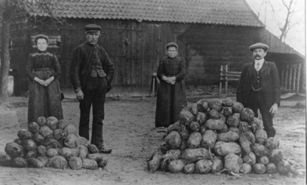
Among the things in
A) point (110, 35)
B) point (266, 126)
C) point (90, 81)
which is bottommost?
point (266, 126)

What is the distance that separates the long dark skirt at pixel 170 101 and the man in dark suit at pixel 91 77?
6.77 feet

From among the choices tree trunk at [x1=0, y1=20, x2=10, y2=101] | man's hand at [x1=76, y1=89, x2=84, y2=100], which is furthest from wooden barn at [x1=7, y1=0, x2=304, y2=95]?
man's hand at [x1=76, y1=89, x2=84, y2=100]

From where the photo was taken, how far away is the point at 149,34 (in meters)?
15.5

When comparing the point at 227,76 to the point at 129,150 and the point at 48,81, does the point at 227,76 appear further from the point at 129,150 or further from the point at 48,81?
the point at 48,81

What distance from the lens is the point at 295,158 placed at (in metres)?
6.66

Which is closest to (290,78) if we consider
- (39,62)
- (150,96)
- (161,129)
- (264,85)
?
(150,96)

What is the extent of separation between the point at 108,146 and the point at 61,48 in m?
7.44

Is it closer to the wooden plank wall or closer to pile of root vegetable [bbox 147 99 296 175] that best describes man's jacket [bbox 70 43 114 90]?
pile of root vegetable [bbox 147 99 296 175]

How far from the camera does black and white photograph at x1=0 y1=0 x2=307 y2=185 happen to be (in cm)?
579

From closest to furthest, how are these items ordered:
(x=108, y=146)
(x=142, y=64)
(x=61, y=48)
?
(x=108, y=146) < (x=61, y=48) < (x=142, y=64)

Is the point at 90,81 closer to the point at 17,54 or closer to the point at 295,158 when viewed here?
the point at 295,158

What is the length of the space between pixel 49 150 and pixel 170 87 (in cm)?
356

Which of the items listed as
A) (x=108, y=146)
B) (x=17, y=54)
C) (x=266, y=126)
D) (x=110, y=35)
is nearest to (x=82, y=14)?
(x=110, y=35)

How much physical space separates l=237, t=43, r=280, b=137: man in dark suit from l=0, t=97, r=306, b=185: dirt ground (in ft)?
2.27
